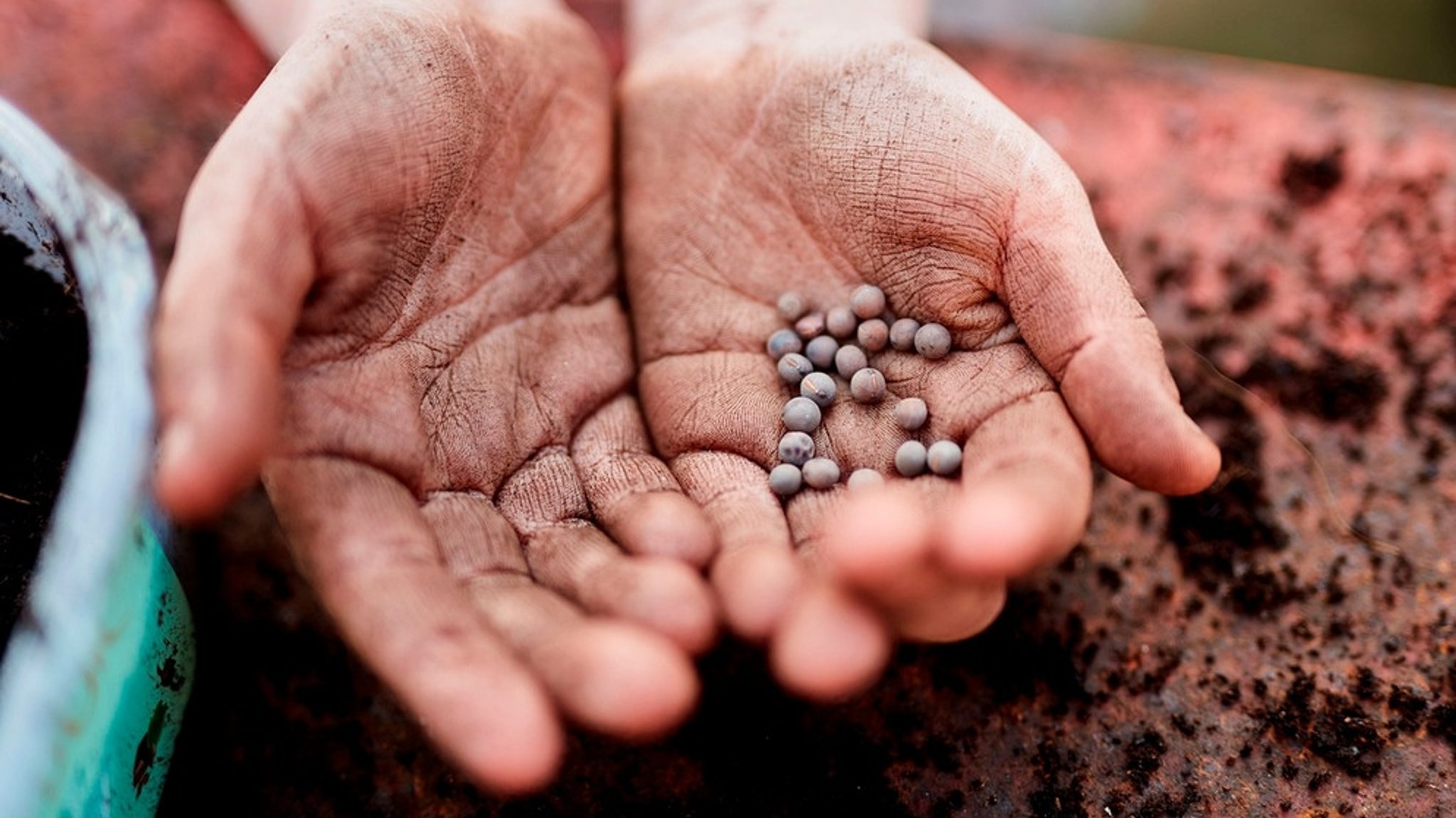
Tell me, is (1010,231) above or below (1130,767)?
above

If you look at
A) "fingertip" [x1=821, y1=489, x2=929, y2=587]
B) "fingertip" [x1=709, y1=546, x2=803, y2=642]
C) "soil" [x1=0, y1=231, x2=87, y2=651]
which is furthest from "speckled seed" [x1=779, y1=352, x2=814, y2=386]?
"soil" [x1=0, y1=231, x2=87, y2=651]

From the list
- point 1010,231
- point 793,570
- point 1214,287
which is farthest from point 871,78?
point 1214,287

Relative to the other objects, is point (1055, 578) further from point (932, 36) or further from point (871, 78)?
point (932, 36)

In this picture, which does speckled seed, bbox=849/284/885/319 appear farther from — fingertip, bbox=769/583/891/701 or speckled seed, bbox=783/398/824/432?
fingertip, bbox=769/583/891/701

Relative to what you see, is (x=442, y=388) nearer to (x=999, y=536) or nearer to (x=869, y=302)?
(x=869, y=302)

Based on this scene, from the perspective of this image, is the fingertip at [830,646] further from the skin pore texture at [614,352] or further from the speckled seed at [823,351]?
the speckled seed at [823,351]

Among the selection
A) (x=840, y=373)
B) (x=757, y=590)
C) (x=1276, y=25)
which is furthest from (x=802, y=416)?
(x=1276, y=25)

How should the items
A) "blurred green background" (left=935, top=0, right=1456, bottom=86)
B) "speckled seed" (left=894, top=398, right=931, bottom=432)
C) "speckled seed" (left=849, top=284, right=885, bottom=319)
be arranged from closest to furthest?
"speckled seed" (left=894, top=398, right=931, bottom=432)
"speckled seed" (left=849, top=284, right=885, bottom=319)
"blurred green background" (left=935, top=0, right=1456, bottom=86)
